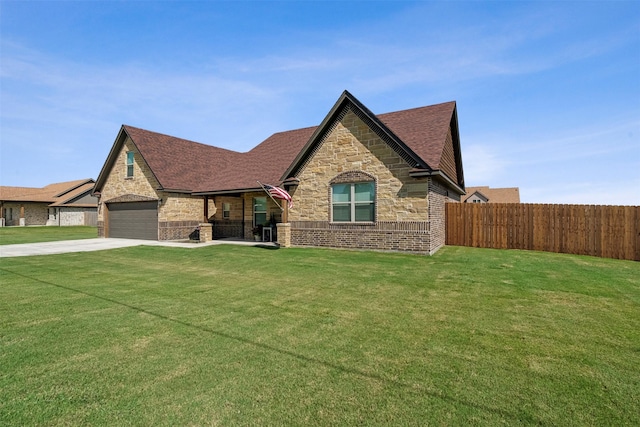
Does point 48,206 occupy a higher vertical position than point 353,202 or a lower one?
higher

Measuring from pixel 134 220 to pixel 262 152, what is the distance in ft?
34.0

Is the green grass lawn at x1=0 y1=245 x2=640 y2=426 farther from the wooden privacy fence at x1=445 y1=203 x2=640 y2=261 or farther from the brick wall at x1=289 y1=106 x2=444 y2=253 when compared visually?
the wooden privacy fence at x1=445 y1=203 x2=640 y2=261

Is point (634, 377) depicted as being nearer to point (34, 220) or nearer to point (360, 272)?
point (360, 272)

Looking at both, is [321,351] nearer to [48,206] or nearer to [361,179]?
[361,179]

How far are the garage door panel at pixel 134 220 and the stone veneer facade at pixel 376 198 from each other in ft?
36.0

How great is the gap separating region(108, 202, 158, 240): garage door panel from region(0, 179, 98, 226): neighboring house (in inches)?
1012

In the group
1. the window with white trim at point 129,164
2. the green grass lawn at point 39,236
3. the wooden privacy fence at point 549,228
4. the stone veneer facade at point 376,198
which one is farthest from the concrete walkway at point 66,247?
the wooden privacy fence at point 549,228

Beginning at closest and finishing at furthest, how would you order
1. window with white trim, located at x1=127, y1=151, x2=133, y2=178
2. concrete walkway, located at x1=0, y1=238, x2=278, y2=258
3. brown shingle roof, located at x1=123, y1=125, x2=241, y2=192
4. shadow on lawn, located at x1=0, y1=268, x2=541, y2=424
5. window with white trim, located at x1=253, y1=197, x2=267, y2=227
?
shadow on lawn, located at x1=0, y1=268, x2=541, y2=424, concrete walkway, located at x1=0, y1=238, x2=278, y2=258, window with white trim, located at x1=253, y1=197, x2=267, y2=227, brown shingle roof, located at x1=123, y1=125, x2=241, y2=192, window with white trim, located at x1=127, y1=151, x2=133, y2=178

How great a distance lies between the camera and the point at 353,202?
14.4m

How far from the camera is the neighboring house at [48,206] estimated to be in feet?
138

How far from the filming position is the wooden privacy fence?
516 inches

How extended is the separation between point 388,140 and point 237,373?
1176 cm

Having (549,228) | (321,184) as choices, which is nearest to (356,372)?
(321,184)

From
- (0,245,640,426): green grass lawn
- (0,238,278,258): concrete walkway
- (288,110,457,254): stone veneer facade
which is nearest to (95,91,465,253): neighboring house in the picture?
(288,110,457,254): stone veneer facade
